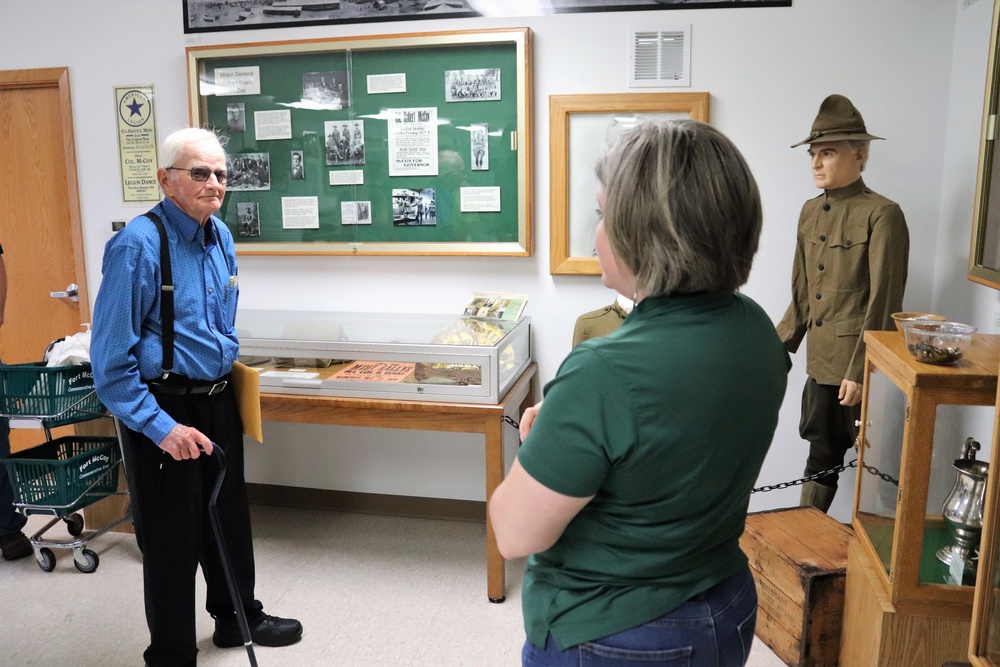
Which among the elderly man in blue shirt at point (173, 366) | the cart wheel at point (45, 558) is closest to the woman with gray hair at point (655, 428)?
the elderly man in blue shirt at point (173, 366)

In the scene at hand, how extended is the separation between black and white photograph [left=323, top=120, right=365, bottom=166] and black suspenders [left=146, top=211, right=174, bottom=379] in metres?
1.39

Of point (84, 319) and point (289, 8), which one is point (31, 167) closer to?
point (84, 319)

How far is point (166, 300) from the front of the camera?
216 cm

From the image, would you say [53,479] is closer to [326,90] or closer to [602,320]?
[326,90]

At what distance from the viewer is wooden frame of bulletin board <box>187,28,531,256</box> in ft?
10.8

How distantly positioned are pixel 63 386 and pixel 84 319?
100cm

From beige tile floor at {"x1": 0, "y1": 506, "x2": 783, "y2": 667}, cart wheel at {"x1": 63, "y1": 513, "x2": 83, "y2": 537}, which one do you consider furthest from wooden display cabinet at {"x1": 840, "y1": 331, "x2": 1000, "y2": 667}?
cart wheel at {"x1": 63, "y1": 513, "x2": 83, "y2": 537}

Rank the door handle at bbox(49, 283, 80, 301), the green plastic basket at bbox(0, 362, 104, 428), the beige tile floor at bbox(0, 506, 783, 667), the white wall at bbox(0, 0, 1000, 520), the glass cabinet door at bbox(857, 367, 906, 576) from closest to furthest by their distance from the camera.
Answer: the glass cabinet door at bbox(857, 367, 906, 576) < the beige tile floor at bbox(0, 506, 783, 667) < the white wall at bbox(0, 0, 1000, 520) < the green plastic basket at bbox(0, 362, 104, 428) < the door handle at bbox(49, 283, 80, 301)

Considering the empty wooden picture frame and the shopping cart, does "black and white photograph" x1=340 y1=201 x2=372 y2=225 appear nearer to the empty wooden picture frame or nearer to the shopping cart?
the empty wooden picture frame

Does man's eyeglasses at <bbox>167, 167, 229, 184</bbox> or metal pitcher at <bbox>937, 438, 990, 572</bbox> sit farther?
man's eyeglasses at <bbox>167, 167, 229, 184</bbox>

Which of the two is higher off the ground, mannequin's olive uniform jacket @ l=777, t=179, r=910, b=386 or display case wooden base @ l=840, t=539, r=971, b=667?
mannequin's olive uniform jacket @ l=777, t=179, r=910, b=386

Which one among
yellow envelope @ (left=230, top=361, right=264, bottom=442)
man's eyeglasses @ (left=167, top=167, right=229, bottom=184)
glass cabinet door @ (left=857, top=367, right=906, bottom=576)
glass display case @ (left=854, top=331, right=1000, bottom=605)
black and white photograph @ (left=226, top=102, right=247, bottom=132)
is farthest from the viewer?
black and white photograph @ (left=226, top=102, right=247, bottom=132)

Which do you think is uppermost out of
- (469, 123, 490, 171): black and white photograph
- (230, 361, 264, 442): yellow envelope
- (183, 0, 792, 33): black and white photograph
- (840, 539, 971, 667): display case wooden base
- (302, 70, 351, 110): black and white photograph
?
(183, 0, 792, 33): black and white photograph

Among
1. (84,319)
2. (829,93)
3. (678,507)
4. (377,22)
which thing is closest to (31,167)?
(84,319)
